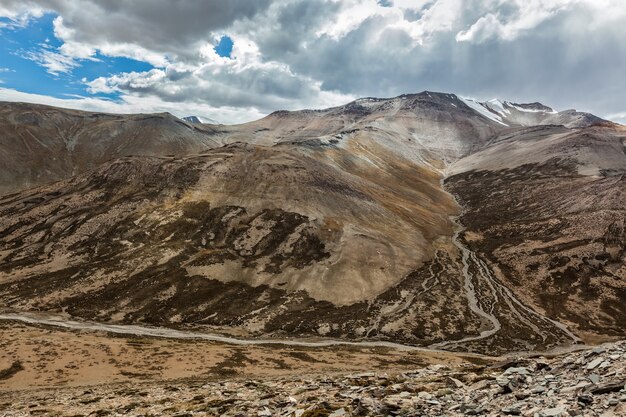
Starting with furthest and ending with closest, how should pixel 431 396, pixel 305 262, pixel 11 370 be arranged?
pixel 305 262 → pixel 11 370 → pixel 431 396

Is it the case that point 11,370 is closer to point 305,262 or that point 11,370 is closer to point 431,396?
point 431,396

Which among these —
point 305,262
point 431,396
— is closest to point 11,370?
point 431,396

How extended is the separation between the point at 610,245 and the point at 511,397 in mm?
165300

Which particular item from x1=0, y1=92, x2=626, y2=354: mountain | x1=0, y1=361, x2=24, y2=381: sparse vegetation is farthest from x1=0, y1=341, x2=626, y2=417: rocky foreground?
x1=0, y1=92, x2=626, y2=354: mountain

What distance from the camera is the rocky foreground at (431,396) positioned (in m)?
16.9

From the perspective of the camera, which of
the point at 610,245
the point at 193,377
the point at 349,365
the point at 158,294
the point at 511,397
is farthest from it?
the point at 610,245

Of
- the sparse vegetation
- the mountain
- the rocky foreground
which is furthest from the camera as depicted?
the mountain

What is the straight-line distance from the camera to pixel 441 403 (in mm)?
20469

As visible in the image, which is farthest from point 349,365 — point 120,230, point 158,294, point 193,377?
point 120,230

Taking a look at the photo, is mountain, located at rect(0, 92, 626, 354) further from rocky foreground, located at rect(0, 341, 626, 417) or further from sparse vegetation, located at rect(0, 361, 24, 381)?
rocky foreground, located at rect(0, 341, 626, 417)

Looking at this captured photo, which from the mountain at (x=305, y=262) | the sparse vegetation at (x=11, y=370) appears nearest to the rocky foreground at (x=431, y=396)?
the sparse vegetation at (x=11, y=370)

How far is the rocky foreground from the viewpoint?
55.4ft

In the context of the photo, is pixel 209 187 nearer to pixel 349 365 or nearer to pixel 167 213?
pixel 167 213

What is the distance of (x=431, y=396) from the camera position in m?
22.0
